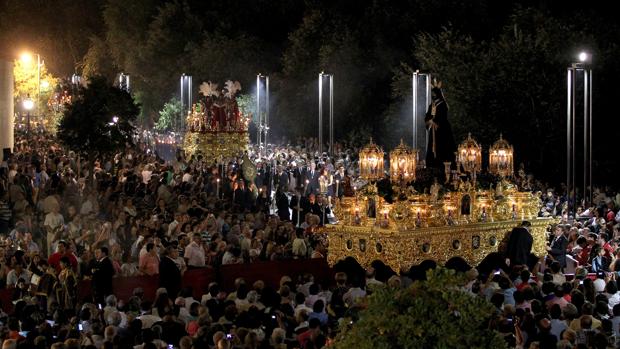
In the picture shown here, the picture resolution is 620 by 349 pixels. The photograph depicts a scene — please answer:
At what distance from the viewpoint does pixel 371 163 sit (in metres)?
22.8

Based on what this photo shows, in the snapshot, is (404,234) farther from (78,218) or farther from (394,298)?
(394,298)

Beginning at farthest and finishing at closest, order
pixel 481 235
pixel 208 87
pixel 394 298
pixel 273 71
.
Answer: pixel 273 71, pixel 208 87, pixel 481 235, pixel 394 298

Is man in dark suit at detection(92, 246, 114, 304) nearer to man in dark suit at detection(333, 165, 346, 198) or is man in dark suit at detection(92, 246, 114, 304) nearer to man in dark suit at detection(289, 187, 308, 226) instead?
man in dark suit at detection(289, 187, 308, 226)

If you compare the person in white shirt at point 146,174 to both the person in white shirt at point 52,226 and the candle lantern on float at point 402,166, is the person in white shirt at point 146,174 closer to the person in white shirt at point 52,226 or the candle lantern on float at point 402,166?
the person in white shirt at point 52,226

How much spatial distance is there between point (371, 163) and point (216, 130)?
22.1m

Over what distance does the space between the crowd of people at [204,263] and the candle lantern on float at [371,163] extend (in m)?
1.62

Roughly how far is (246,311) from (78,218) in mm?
8826

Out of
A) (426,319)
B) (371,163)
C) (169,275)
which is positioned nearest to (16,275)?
(169,275)

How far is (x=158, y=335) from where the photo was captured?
14867 mm

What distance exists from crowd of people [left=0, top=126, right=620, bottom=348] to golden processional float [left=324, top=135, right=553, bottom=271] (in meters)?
0.50

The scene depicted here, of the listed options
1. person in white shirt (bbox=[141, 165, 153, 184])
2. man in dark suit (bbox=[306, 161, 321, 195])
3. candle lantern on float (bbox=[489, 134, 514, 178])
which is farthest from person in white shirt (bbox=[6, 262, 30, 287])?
man in dark suit (bbox=[306, 161, 321, 195])

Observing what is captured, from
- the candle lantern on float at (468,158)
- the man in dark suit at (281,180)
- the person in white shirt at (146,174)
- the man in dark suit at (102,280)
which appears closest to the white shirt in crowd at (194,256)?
the man in dark suit at (102,280)

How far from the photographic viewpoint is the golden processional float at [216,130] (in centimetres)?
4422

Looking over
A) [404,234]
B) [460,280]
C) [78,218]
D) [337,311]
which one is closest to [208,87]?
[78,218]
